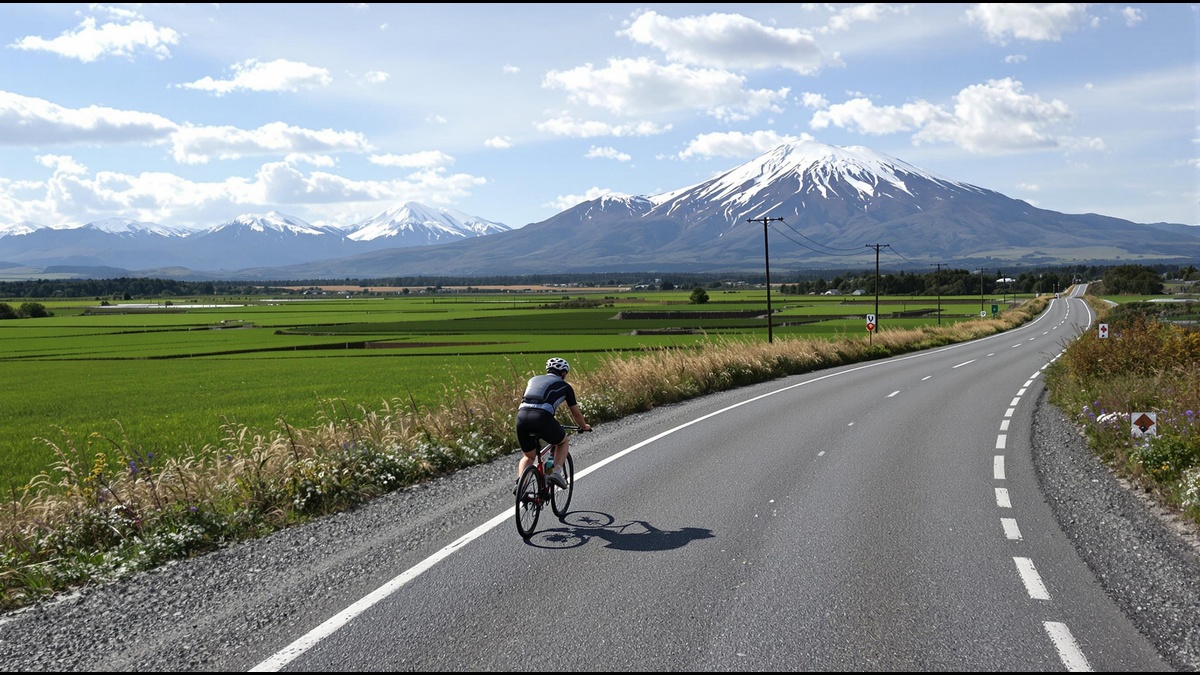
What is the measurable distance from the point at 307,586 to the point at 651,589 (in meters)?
2.71

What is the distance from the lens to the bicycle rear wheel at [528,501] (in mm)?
8062

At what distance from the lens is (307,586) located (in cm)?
686

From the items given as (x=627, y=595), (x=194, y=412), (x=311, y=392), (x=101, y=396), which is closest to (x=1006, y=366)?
(x=311, y=392)

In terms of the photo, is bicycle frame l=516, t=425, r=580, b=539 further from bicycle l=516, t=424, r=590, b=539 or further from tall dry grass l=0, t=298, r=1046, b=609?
tall dry grass l=0, t=298, r=1046, b=609

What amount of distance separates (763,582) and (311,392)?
2476 centimetres

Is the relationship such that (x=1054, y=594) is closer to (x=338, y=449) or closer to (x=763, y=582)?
(x=763, y=582)

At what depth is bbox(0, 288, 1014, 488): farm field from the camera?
1966cm

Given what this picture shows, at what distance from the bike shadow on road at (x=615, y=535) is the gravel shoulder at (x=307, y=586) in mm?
959

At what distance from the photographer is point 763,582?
22.1 feet

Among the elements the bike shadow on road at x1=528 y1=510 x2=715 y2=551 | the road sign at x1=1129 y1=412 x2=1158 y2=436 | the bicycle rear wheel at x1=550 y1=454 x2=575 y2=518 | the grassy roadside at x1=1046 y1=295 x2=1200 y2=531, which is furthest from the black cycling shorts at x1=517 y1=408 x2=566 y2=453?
the road sign at x1=1129 y1=412 x2=1158 y2=436

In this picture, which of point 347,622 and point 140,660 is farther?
point 347,622

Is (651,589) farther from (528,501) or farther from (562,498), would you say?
(562,498)

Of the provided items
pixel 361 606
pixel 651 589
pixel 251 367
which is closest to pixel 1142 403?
pixel 651 589

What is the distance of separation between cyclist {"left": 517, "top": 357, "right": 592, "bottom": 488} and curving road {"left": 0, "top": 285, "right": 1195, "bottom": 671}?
2.24 ft
